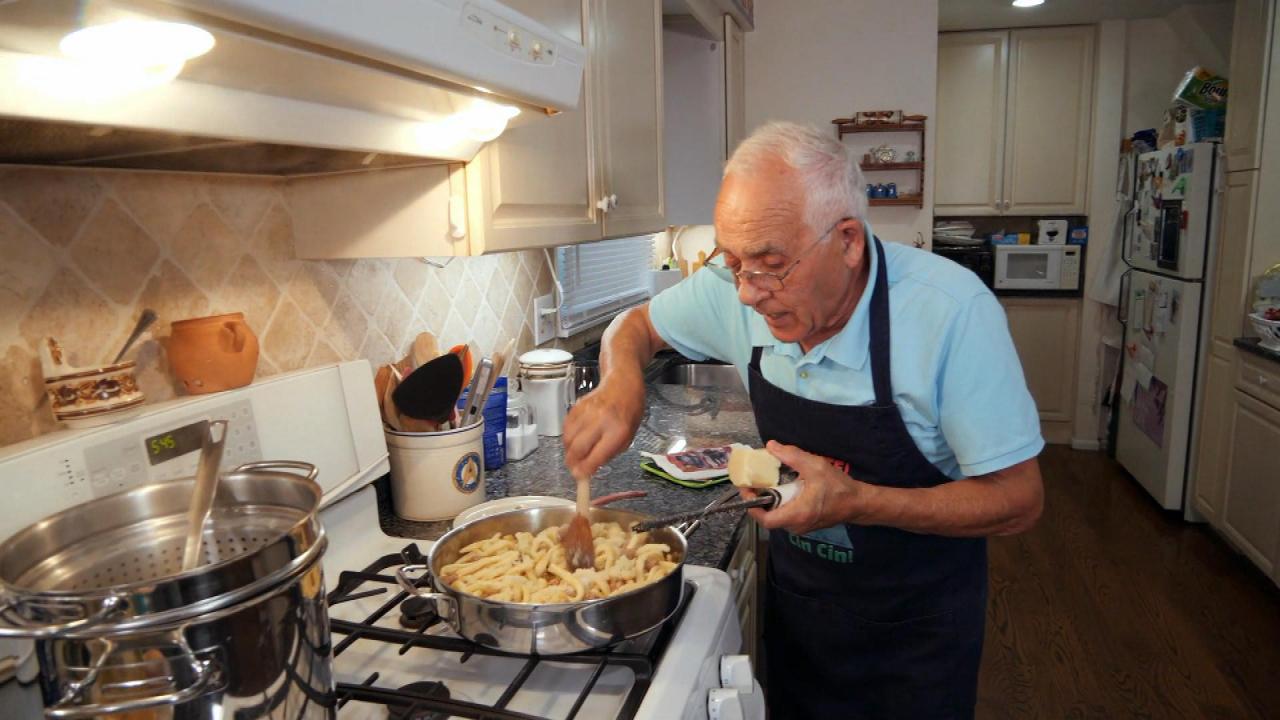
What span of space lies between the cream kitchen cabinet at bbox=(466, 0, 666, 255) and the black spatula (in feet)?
0.81

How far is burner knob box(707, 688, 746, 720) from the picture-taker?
3.22ft

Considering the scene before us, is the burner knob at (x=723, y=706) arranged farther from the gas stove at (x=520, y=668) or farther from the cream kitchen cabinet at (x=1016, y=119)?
the cream kitchen cabinet at (x=1016, y=119)

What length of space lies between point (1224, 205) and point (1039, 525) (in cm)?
159

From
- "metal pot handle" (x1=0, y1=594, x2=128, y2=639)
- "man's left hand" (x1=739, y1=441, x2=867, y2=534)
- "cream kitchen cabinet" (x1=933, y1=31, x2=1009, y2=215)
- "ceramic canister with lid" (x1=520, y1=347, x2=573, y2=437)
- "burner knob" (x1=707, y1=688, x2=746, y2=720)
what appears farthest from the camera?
"cream kitchen cabinet" (x1=933, y1=31, x2=1009, y2=215)

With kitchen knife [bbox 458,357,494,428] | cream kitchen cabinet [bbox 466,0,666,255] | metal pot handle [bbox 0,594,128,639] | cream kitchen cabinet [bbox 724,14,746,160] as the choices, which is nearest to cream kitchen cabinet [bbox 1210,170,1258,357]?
cream kitchen cabinet [bbox 724,14,746,160]

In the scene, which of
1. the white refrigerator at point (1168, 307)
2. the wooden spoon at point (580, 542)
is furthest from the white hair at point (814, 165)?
the white refrigerator at point (1168, 307)

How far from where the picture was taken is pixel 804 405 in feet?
4.42

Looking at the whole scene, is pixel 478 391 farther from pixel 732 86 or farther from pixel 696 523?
pixel 732 86

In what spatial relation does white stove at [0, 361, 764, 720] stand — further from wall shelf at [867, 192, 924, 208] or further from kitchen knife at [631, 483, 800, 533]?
wall shelf at [867, 192, 924, 208]

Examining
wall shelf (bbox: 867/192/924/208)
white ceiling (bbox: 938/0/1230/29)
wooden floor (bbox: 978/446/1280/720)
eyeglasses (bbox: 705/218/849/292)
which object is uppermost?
white ceiling (bbox: 938/0/1230/29)

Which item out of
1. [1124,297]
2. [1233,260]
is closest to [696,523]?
[1233,260]

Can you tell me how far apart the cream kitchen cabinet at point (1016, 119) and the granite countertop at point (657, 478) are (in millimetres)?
3388

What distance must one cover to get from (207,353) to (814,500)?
0.83m

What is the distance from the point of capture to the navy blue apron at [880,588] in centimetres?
129
